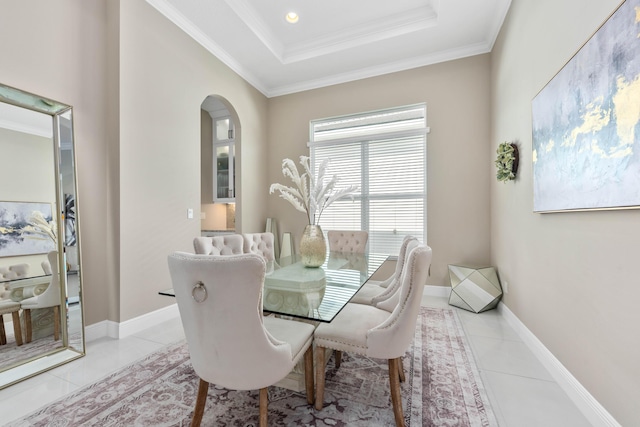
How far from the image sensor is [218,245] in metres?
2.36

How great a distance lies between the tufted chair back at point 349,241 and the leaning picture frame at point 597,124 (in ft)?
5.71

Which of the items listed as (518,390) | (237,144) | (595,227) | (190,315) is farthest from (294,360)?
(237,144)

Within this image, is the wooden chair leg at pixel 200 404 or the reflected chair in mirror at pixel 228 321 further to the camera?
the wooden chair leg at pixel 200 404

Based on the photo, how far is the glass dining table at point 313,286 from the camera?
137 centimetres

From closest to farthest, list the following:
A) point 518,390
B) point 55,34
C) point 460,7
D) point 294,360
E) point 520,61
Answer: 1. point 294,360
2. point 518,390
3. point 55,34
4. point 520,61
5. point 460,7

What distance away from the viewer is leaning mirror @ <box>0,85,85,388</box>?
6.12 feet

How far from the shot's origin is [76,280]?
2.17 m

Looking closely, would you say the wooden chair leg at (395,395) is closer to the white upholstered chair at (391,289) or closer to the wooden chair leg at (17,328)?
the white upholstered chair at (391,289)

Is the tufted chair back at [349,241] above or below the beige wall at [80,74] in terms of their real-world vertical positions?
below

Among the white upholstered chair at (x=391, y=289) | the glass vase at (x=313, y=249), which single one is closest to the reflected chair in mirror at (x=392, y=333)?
the white upholstered chair at (x=391, y=289)

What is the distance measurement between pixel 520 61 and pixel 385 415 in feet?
10.1

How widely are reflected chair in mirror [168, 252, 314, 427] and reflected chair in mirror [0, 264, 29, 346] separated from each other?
1704 mm

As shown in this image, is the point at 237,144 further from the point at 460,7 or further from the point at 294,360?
the point at 294,360

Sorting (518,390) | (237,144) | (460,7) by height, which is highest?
(460,7)
